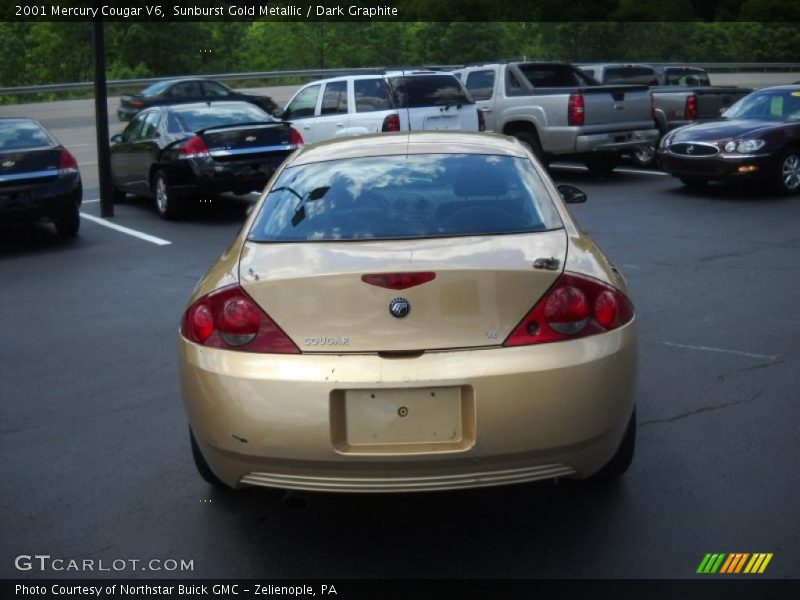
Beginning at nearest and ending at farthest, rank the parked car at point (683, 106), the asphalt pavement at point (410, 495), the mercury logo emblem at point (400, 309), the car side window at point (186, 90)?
the mercury logo emblem at point (400, 309) → the asphalt pavement at point (410, 495) → the parked car at point (683, 106) → the car side window at point (186, 90)

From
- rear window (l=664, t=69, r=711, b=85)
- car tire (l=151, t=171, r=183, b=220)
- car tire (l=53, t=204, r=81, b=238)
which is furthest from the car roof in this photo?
rear window (l=664, t=69, r=711, b=85)

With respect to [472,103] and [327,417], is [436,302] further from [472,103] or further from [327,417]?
[472,103]

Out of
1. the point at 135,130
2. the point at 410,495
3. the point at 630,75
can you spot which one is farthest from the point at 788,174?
the point at 410,495

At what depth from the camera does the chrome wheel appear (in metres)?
15.1

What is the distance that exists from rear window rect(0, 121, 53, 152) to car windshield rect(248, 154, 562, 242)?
835cm

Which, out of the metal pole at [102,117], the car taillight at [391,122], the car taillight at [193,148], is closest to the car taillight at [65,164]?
the car taillight at [193,148]

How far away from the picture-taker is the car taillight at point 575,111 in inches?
683

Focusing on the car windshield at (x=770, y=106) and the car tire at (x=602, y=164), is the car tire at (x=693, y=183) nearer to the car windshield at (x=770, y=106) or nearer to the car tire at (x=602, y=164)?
the car windshield at (x=770, y=106)

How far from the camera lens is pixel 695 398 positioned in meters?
6.25

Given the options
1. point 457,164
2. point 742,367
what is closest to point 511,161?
point 457,164

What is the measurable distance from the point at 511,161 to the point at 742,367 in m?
2.40

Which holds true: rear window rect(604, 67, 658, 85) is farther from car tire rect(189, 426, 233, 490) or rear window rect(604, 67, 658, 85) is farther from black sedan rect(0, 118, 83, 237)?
car tire rect(189, 426, 233, 490)

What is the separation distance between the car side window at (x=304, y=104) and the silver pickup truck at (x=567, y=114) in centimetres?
308

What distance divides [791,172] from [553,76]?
5.38 metres
